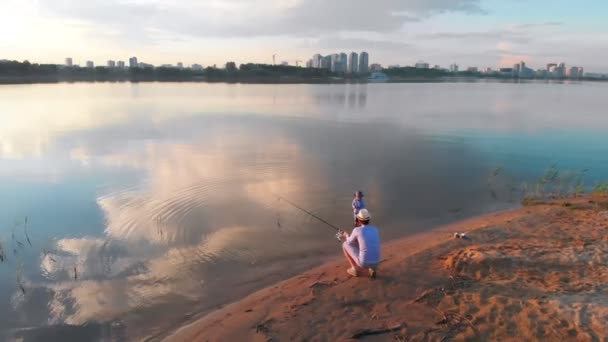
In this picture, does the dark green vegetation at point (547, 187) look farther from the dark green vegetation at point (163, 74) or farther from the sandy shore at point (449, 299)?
the dark green vegetation at point (163, 74)

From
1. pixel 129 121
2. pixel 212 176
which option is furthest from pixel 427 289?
pixel 129 121

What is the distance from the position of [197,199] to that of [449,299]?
25.9 ft

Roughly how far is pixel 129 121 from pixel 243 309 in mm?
25835

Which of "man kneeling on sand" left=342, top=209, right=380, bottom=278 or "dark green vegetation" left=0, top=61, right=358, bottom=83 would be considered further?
"dark green vegetation" left=0, top=61, right=358, bottom=83

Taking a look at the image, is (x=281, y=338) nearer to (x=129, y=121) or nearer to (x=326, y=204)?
(x=326, y=204)

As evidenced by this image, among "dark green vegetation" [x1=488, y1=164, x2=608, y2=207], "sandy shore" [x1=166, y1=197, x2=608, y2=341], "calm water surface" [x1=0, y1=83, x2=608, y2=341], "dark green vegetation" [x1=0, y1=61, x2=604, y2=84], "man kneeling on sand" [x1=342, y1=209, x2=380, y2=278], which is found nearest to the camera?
"sandy shore" [x1=166, y1=197, x2=608, y2=341]

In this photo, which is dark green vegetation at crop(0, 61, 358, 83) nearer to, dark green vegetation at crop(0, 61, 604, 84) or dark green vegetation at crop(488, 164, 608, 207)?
dark green vegetation at crop(0, 61, 604, 84)

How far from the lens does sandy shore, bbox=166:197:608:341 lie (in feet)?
16.0

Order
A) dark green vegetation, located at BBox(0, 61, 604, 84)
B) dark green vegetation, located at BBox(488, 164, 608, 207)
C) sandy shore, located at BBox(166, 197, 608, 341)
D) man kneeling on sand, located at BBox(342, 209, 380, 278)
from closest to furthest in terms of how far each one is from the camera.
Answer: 1. sandy shore, located at BBox(166, 197, 608, 341)
2. man kneeling on sand, located at BBox(342, 209, 380, 278)
3. dark green vegetation, located at BBox(488, 164, 608, 207)
4. dark green vegetation, located at BBox(0, 61, 604, 84)

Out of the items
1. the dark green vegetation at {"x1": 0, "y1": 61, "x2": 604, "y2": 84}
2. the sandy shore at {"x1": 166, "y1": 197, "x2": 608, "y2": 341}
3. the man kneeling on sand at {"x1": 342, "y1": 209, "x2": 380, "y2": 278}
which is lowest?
the sandy shore at {"x1": 166, "y1": 197, "x2": 608, "y2": 341}

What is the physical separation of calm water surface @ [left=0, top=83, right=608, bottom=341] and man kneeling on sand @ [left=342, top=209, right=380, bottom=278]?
1638 mm

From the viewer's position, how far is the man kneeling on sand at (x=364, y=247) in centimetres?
610

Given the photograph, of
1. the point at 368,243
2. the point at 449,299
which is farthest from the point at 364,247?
the point at 449,299

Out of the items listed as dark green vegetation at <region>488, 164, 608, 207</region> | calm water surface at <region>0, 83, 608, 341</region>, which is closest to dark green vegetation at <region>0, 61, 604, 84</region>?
A: calm water surface at <region>0, 83, 608, 341</region>
